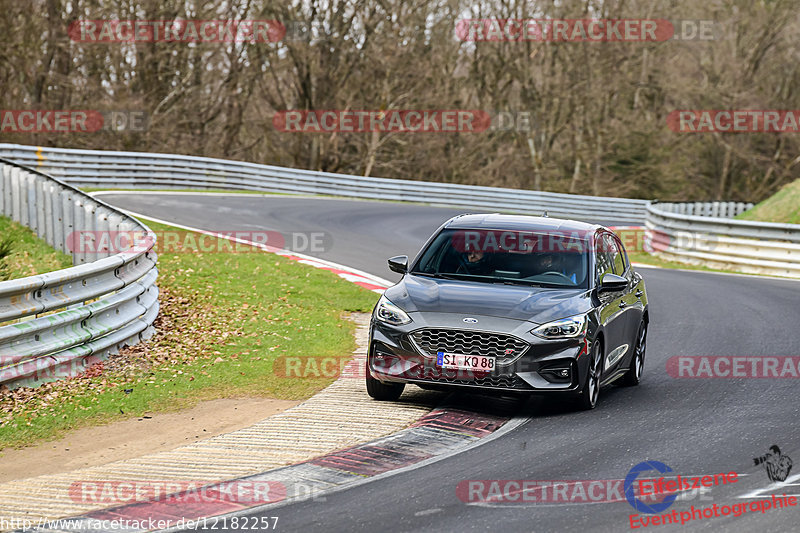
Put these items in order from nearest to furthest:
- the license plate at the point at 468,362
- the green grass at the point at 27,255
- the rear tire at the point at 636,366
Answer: the license plate at the point at 468,362 → the rear tire at the point at 636,366 → the green grass at the point at 27,255

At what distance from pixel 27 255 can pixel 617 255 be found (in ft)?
31.4

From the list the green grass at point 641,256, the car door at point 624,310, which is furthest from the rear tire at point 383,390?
the green grass at point 641,256

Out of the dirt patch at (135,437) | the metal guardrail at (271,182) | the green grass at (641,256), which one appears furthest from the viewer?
the metal guardrail at (271,182)

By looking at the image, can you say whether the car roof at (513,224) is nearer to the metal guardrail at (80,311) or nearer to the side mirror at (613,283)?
the side mirror at (613,283)

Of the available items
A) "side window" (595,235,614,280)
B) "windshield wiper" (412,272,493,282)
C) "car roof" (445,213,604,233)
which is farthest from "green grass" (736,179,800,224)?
"windshield wiper" (412,272,493,282)

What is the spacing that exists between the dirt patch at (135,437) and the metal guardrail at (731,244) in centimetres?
1556

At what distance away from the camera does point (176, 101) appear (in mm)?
42625

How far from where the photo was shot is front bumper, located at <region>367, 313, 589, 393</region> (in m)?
8.46

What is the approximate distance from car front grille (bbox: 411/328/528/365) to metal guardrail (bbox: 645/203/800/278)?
14.8m

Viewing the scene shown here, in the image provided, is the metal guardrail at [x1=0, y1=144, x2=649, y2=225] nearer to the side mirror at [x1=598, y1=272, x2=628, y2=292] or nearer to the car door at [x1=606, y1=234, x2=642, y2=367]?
the car door at [x1=606, y1=234, x2=642, y2=367]

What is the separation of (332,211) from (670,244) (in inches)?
354

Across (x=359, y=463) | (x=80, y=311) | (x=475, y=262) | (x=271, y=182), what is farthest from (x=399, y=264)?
(x=271, y=182)

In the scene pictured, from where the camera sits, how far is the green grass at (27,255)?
1519cm

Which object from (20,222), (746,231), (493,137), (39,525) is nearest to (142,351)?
(39,525)
